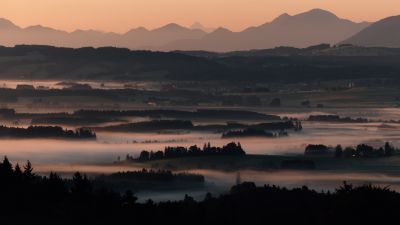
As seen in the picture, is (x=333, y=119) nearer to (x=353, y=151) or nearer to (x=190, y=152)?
Result: (x=353, y=151)

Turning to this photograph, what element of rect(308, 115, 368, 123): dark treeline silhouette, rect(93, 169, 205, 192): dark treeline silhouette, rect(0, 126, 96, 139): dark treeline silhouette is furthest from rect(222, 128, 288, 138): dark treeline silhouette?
rect(93, 169, 205, 192): dark treeline silhouette

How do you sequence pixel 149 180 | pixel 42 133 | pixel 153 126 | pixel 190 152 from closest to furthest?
1. pixel 149 180
2. pixel 190 152
3. pixel 42 133
4. pixel 153 126

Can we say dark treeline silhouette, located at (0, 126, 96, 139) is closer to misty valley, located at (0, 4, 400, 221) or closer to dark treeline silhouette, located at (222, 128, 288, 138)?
misty valley, located at (0, 4, 400, 221)

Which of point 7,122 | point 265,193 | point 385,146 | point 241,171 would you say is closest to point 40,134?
point 7,122

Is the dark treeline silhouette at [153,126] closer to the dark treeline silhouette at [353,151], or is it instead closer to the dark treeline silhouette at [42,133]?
the dark treeline silhouette at [42,133]

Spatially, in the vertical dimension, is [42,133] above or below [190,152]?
above

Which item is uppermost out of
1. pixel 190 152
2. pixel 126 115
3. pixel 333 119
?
pixel 126 115

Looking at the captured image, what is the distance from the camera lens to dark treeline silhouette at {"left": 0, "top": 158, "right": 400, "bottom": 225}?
59.3 metres

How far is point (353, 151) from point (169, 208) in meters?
62.1

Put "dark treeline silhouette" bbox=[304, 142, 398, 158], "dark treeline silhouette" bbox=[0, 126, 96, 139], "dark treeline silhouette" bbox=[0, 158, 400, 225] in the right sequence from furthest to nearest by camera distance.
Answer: "dark treeline silhouette" bbox=[0, 126, 96, 139], "dark treeline silhouette" bbox=[304, 142, 398, 158], "dark treeline silhouette" bbox=[0, 158, 400, 225]

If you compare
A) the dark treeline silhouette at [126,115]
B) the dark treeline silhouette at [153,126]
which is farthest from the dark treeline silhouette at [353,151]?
the dark treeline silhouette at [126,115]

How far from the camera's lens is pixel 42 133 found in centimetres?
15825

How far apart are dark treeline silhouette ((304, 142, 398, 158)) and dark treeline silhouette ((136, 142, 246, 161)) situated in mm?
6357

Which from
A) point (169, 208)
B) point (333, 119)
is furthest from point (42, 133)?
point (169, 208)
